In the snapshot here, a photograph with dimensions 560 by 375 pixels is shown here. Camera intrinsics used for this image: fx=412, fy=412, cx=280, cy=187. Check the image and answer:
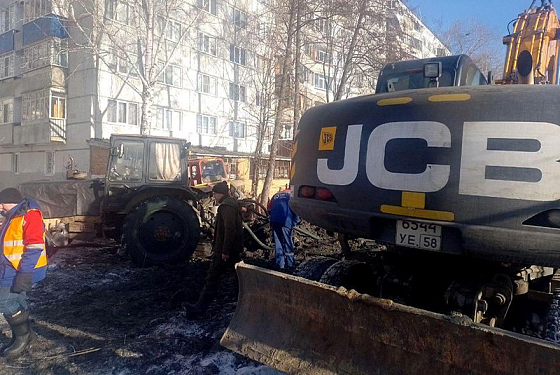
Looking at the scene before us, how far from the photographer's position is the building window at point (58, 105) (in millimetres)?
22891

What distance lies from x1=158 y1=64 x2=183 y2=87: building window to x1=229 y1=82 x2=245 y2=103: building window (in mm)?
4681

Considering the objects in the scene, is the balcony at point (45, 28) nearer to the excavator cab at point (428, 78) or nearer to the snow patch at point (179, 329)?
the snow patch at point (179, 329)

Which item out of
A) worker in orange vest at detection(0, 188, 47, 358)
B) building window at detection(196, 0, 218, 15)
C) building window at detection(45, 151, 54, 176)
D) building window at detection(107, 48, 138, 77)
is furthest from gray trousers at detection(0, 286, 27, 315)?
building window at detection(196, 0, 218, 15)

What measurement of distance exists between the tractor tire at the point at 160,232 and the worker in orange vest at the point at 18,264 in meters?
2.85

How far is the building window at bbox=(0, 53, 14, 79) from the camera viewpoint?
2560 centimetres

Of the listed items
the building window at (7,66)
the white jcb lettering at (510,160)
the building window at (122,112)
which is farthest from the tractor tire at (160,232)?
the building window at (7,66)

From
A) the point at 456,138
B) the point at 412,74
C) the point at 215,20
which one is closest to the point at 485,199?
the point at 456,138

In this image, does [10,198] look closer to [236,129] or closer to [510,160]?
[510,160]

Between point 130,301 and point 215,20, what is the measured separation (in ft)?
85.7

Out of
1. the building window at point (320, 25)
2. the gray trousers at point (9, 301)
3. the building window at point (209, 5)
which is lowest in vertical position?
the gray trousers at point (9, 301)

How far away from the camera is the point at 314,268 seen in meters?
3.64

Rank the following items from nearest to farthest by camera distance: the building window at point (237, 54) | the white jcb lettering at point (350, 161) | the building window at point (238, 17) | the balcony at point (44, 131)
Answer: the white jcb lettering at point (350, 161)
the balcony at point (44, 131)
the building window at point (238, 17)
the building window at point (237, 54)

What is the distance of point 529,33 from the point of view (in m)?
5.82

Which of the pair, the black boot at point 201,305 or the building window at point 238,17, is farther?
the building window at point 238,17
